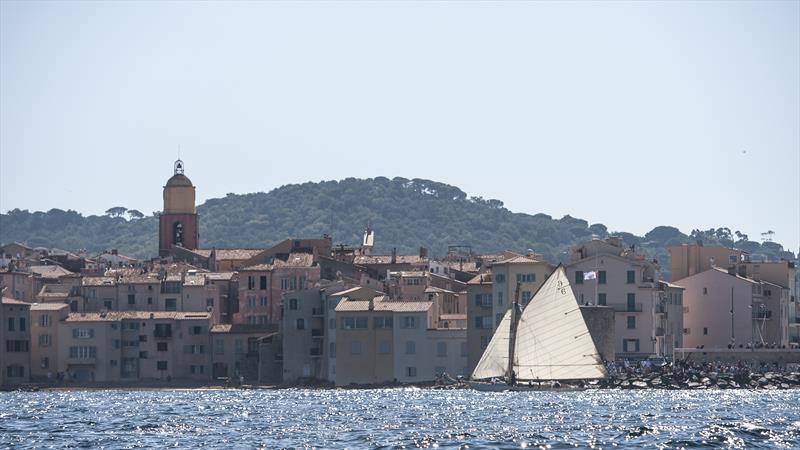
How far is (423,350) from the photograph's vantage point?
14512 cm

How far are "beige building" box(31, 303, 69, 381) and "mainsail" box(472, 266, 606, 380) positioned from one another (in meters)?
44.7

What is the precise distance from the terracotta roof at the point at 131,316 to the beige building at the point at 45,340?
1216mm

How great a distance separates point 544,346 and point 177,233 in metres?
79.3

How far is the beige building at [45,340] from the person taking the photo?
153625mm

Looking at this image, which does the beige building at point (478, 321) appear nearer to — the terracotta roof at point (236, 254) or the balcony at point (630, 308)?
the balcony at point (630, 308)

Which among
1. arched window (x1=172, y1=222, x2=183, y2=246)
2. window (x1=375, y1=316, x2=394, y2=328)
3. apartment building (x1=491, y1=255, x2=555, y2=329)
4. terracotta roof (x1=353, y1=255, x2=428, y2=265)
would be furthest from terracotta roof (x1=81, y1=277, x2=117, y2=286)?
apartment building (x1=491, y1=255, x2=555, y2=329)

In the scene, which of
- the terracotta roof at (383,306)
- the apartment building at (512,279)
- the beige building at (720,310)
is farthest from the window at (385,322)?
the beige building at (720,310)

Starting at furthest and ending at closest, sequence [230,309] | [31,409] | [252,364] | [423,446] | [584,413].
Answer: [230,309] < [252,364] < [31,409] < [584,413] < [423,446]

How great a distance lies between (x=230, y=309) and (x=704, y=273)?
41101 millimetres

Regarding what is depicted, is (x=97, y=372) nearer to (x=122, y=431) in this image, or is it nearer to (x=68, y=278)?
(x=68, y=278)

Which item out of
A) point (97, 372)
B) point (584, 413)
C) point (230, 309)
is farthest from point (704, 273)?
point (584, 413)

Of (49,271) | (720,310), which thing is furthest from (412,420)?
(49,271)

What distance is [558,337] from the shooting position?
121312mm

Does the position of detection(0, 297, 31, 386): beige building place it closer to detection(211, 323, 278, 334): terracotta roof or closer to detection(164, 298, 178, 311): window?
detection(164, 298, 178, 311): window
